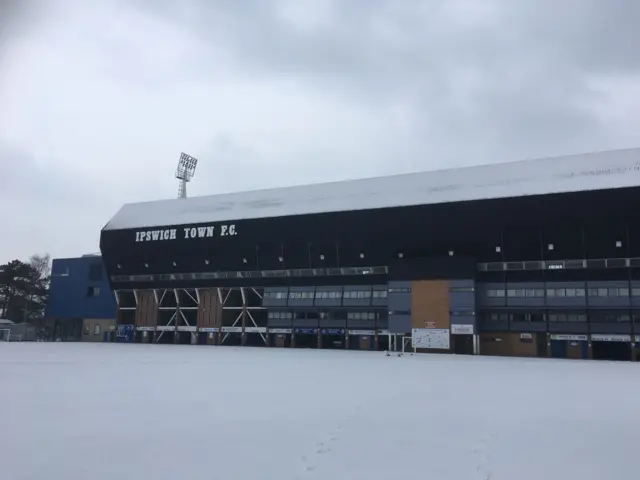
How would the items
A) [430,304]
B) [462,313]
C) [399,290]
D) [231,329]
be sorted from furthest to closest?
[231,329], [399,290], [430,304], [462,313]

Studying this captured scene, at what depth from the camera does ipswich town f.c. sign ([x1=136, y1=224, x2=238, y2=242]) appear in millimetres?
75062

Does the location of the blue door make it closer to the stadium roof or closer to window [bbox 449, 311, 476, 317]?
window [bbox 449, 311, 476, 317]

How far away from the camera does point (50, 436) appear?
10.0 m

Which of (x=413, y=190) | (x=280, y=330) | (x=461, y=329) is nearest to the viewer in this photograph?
(x=461, y=329)

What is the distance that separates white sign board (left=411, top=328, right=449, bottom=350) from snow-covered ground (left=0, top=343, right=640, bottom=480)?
4293cm

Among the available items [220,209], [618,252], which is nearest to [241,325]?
[220,209]

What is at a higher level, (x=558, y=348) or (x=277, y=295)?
(x=277, y=295)

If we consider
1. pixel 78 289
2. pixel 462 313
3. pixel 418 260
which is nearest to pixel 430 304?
pixel 462 313

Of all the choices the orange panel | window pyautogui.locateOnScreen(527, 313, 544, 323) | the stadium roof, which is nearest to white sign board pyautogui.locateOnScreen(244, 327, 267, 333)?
the stadium roof

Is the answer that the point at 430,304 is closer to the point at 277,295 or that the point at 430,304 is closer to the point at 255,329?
the point at 277,295

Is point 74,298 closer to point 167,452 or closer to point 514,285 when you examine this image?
point 514,285

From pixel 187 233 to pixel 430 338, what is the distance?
37326 mm

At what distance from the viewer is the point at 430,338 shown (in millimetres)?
63000

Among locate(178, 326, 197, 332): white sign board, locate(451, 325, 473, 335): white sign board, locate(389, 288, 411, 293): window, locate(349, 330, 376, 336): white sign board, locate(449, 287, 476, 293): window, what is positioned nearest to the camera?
locate(451, 325, 473, 335): white sign board
